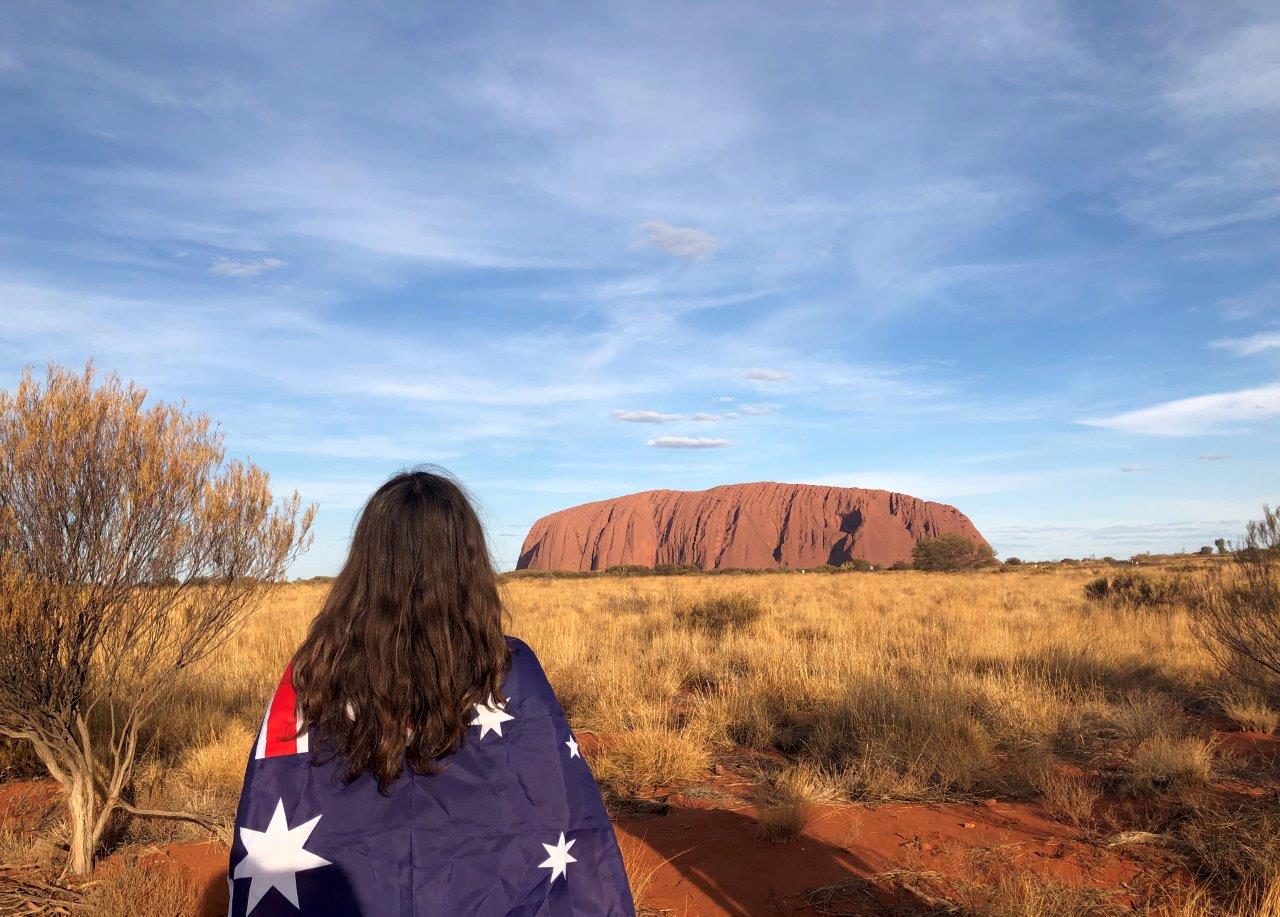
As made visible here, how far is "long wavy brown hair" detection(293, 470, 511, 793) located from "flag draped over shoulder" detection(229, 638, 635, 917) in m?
0.06

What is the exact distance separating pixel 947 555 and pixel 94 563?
155 ft

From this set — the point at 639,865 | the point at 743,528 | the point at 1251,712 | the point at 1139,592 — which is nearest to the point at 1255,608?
the point at 1251,712

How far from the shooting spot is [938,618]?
14453 mm

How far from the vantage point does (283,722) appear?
1896 mm

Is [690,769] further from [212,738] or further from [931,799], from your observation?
[212,738]

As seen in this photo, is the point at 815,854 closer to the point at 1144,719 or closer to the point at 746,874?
the point at 746,874

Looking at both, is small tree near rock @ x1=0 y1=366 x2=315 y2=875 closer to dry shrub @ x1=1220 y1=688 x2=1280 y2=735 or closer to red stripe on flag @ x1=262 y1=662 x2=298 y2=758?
red stripe on flag @ x1=262 y1=662 x2=298 y2=758

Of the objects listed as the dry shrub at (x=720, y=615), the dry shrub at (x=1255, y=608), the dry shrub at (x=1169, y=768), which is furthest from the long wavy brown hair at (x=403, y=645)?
the dry shrub at (x=720, y=615)

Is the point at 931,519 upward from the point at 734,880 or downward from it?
upward

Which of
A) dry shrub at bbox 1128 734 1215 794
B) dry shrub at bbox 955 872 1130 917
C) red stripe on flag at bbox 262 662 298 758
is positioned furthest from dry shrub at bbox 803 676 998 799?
red stripe on flag at bbox 262 662 298 758

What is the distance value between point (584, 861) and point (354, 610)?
80 centimetres

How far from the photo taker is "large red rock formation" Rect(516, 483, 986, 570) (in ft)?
311

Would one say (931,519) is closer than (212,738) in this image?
No

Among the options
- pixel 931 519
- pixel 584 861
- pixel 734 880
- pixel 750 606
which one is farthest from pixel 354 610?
pixel 931 519
